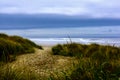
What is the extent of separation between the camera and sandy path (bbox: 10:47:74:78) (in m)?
9.41

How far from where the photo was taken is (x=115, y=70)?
8.29 m

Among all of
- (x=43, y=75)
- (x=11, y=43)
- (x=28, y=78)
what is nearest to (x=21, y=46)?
(x=11, y=43)

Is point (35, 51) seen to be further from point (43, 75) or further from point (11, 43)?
point (43, 75)

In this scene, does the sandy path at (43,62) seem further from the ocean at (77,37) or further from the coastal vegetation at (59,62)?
the ocean at (77,37)

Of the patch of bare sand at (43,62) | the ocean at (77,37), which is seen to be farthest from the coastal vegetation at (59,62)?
the ocean at (77,37)

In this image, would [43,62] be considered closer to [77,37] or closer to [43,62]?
[43,62]

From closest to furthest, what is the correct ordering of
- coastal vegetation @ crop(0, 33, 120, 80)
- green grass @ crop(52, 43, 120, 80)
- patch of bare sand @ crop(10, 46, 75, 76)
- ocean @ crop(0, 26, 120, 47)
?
green grass @ crop(52, 43, 120, 80) → coastal vegetation @ crop(0, 33, 120, 80) → patch of bare sand @ crop(10, 46, 75, 76) → ocean @ crop(0, 26, 120, 47)

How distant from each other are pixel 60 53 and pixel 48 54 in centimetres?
33

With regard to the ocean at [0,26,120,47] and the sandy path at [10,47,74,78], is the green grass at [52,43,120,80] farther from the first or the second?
the sandy path at [10,47,74,78]

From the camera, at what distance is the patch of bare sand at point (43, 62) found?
9375 millimetres

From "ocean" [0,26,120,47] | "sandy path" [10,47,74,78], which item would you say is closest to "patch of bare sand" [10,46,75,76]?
"sandy path" [10,47,74,78]

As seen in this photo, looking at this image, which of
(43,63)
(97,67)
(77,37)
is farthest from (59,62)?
(77,37)

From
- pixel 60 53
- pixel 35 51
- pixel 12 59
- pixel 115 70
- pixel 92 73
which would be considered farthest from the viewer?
pixel 35 51

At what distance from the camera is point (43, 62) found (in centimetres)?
1024
